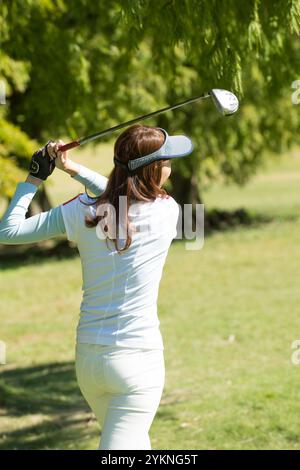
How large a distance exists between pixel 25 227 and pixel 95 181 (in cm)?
60

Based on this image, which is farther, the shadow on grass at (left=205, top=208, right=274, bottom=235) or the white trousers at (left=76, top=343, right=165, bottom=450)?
the shadow on grass at (left=205, top=208, right=274, bottom=235)

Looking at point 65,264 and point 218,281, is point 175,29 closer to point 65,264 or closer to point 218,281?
point 218,281

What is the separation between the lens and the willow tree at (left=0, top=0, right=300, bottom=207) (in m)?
5.61

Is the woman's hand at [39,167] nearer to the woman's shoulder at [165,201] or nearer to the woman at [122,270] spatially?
the woman at [122,270]

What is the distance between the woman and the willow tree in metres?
1.92

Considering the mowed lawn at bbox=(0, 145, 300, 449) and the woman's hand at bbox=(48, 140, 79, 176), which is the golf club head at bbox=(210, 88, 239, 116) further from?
the mowed lawn at bbox=(0, 145, 300, 449)

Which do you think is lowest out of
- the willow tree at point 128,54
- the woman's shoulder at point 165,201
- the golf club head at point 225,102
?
the woman's shoulder at point 165,201

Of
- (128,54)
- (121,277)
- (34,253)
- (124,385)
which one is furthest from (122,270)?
(34,253)

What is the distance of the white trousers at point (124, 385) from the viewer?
3660mm

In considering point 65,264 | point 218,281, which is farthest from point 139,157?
point 65,264

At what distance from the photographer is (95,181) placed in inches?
167

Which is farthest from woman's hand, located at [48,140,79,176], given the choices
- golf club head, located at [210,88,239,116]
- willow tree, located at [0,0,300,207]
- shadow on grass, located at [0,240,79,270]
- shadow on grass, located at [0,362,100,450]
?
shadow on grass, located at [0,240,79,270]

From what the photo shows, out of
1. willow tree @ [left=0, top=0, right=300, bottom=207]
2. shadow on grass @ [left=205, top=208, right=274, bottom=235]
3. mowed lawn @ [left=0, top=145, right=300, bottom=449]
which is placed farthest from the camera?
shadow on grass @ [left=205, top=208, right=274, bottom=235]

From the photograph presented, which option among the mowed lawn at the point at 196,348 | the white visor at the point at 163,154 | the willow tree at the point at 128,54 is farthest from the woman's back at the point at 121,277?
the mowed lawn at the point at 196,348
